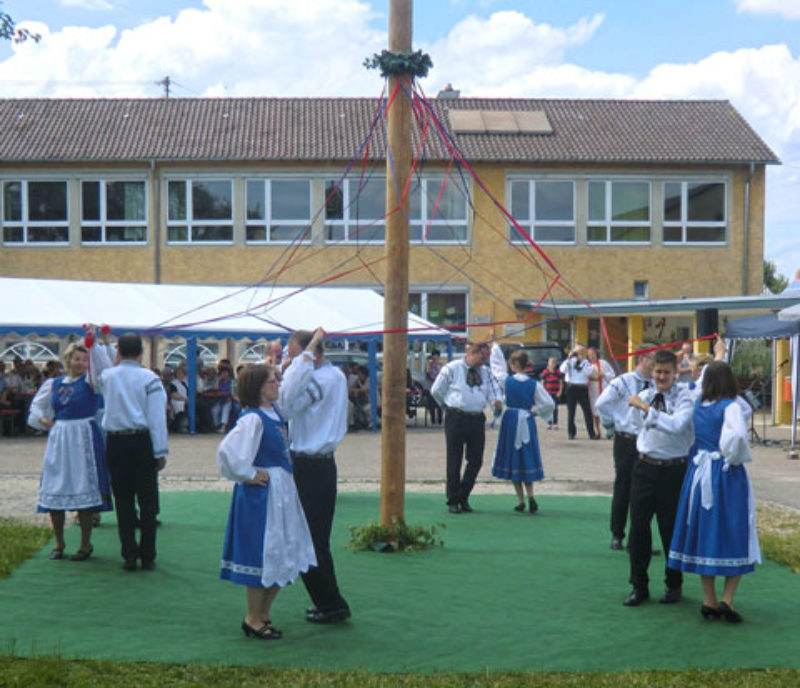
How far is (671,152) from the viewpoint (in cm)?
3073

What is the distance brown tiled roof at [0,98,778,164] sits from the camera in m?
30.3

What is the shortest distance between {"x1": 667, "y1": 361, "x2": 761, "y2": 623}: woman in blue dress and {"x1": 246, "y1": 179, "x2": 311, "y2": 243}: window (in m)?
24.5

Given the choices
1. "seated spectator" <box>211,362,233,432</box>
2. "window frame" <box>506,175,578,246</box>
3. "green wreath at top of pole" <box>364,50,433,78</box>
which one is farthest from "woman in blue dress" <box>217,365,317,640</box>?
"window frame" <box>506,175,578,246</box>

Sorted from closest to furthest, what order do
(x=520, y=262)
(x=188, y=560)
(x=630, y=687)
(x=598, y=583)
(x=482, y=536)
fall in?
(x=630, y=687) < (x=598, y=583) < (x=188, y=560) < (x=482, y=536) < (x=520, y=262)

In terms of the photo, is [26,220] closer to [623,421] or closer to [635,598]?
[623,421]

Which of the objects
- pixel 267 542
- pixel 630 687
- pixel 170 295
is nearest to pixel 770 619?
pixel 630 687

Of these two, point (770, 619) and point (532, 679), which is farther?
point (770, 619)

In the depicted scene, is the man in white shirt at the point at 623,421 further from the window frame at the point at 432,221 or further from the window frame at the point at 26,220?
the window frame at the point at 26,220

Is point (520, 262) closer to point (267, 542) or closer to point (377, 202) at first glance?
point (377, 202)

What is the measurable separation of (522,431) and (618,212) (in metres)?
21.0

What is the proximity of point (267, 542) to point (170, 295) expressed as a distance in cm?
1610

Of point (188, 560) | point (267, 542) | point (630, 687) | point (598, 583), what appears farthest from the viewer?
point (188, 560)

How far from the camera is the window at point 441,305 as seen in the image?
30500 millimetres

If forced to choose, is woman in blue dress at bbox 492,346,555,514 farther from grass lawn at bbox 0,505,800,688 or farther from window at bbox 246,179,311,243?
window at bbox 246,179,311,243
